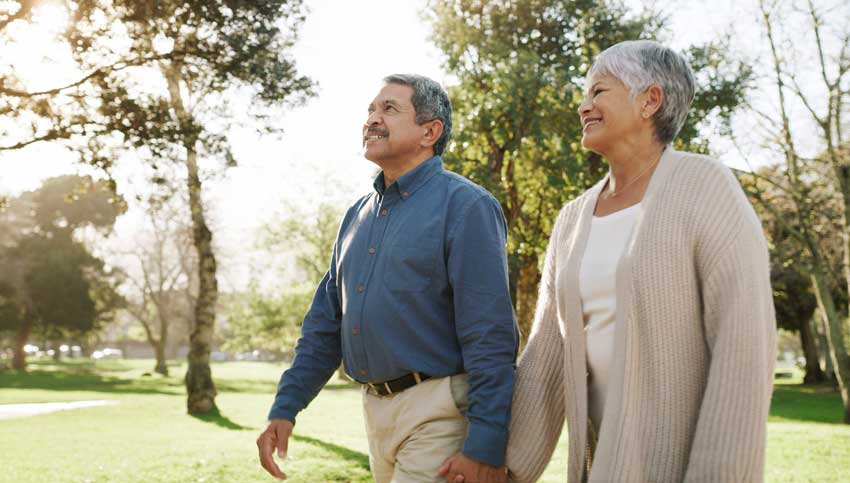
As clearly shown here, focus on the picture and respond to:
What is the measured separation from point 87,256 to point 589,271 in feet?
168

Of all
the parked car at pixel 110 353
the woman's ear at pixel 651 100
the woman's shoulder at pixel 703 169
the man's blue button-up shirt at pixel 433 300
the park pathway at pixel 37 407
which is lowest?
the parked car at pixel 110 353

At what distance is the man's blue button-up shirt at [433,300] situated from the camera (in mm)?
2951

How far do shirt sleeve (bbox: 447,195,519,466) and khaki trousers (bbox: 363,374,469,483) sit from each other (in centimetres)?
15

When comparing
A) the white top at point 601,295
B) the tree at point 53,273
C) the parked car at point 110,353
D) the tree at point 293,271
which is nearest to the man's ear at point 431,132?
the white top at point 601,295

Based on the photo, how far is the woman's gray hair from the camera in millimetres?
2771

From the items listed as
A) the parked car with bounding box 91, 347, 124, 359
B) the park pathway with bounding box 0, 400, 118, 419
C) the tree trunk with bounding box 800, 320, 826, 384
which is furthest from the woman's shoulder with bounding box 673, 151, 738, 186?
the parked car with bounding box 91, 347, 124, 359

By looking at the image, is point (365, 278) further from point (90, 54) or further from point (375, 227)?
point (90, 54)

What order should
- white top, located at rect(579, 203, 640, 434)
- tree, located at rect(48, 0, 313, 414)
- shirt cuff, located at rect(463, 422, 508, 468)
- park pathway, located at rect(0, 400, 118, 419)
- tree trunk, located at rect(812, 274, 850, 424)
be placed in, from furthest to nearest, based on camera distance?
park pathway, located at rect(0, 400, 118, 419) → tree trunk, located at rect(812, 274, 850, 424) → tree, located at rect(48, 0, 313, 414) → shirt cuff, located at rect(463, 422, 508, 468) → white top, located at rect(579, 203, 640, 434)

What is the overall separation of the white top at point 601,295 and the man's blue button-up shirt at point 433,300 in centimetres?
35

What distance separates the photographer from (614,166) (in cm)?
293

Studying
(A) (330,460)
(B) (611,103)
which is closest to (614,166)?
(B) (611,103)

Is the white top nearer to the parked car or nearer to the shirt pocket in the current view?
the shirt pocket

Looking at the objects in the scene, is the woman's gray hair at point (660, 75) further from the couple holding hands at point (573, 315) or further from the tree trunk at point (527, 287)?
the tree trunk at point (527, 287)

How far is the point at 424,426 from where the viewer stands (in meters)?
3.10
